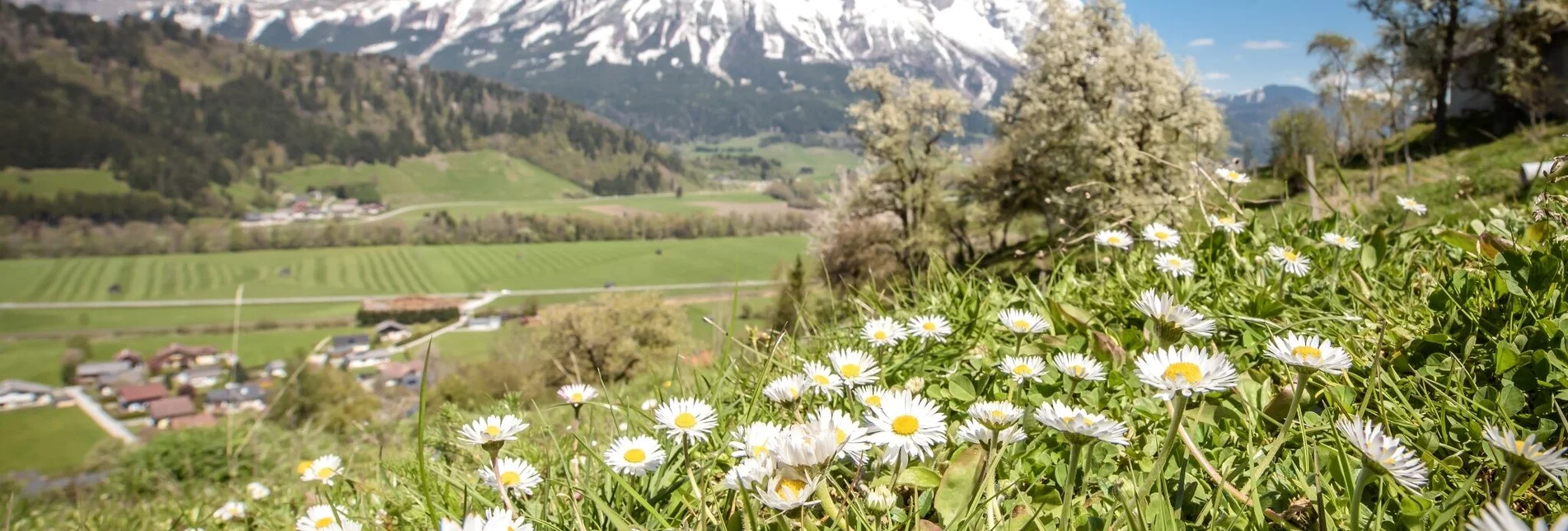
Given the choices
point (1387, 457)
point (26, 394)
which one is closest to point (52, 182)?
point (26, 394)

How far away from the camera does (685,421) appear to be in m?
1.58

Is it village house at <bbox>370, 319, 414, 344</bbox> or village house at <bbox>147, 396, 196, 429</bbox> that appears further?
village house at <bbox>370, 319, 414, 344</bbox>

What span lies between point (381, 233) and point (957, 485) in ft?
589

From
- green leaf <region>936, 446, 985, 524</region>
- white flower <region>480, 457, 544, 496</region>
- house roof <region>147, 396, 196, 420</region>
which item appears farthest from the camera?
house roof <region>147, 396, 196, 420</region>

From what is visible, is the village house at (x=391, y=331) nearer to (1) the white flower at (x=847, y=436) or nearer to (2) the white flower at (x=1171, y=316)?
(1) the white flower at (x=847, y=436)

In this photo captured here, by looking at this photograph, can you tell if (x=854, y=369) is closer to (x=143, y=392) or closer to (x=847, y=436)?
(x=847, y=436)

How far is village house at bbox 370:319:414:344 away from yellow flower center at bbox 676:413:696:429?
11773 cm

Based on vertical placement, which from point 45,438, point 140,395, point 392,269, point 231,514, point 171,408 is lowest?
point 45,438

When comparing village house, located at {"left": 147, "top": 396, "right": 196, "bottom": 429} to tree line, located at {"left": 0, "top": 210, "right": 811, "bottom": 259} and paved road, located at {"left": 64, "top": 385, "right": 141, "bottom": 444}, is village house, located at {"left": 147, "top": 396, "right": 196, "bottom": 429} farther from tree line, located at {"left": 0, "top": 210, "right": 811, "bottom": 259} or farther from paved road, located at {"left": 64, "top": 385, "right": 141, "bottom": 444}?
tree line, located at {"left": 0, "top": 210, "right": 811, "bottom": 259}

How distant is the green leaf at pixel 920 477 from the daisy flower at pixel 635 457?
507 mm

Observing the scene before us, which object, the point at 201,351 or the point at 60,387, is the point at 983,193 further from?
the point at 60,387

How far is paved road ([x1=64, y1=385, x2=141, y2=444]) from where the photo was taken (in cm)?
7762

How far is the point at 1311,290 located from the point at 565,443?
8.33 feet

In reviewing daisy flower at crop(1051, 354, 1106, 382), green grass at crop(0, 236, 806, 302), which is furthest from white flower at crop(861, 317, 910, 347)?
green grass at crop(0, 236, 806, 302)
